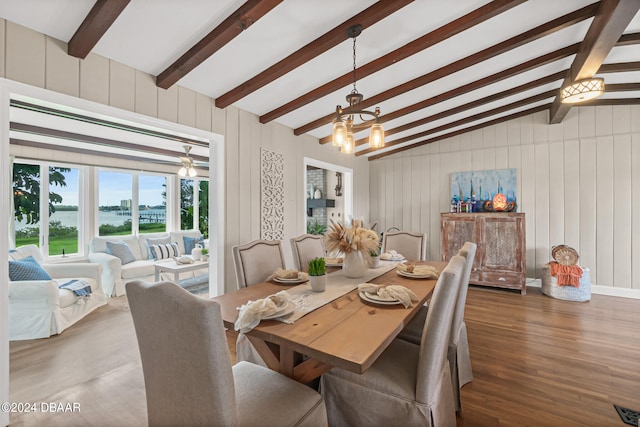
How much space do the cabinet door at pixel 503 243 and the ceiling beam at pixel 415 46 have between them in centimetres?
308

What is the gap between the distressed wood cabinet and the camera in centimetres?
430

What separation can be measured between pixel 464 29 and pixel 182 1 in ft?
6.69

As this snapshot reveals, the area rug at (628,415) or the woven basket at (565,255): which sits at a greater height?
the woven basket at (565,255)

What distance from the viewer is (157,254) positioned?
5.14 meters

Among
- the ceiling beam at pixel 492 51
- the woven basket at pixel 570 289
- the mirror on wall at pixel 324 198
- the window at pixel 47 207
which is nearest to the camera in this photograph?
the ceiling beam at pixel 492 51

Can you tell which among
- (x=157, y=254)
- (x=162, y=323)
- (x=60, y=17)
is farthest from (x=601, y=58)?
(x=157, y=254)

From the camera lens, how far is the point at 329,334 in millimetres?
1244

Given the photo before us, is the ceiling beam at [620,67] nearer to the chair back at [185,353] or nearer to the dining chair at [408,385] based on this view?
the dining chair at [408,385]

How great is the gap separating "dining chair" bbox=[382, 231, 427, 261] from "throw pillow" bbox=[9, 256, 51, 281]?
378 cm

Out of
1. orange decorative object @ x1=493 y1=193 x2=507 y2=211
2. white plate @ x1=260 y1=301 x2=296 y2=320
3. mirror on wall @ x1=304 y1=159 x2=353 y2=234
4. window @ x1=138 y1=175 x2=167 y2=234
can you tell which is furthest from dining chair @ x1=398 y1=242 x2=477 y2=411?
window @ x1=138 y1=175 x2=167 y2=234

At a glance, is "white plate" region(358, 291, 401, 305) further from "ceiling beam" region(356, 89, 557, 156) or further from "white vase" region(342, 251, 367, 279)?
"ceiling beam" region(356, 89, 557, 156)

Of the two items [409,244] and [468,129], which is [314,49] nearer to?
[409,244]

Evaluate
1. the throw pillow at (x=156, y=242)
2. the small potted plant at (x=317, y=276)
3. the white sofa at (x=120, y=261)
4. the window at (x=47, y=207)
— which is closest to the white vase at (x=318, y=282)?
the small potted plant at (x=317, y=276)

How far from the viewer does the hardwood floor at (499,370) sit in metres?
1.82
